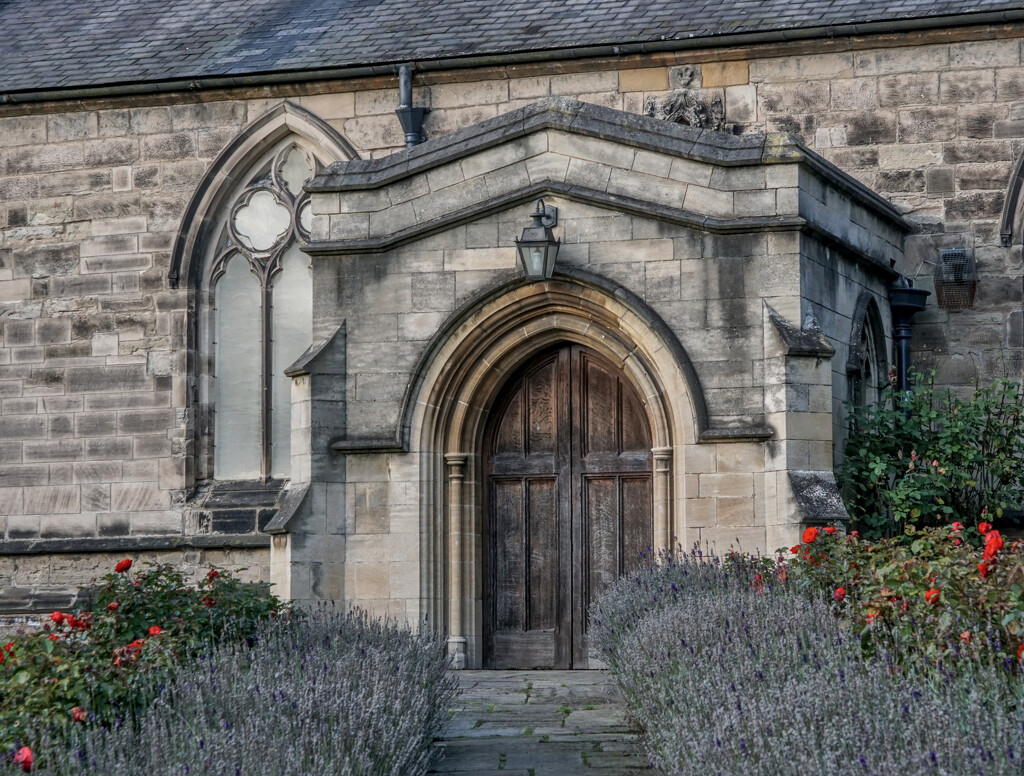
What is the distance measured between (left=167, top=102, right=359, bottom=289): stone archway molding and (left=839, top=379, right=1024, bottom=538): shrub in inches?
250

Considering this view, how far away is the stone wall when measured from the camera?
42.1ft

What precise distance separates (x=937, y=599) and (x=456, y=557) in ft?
17.6

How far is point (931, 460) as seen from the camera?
11.2 metres

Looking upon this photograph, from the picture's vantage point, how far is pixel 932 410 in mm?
11336

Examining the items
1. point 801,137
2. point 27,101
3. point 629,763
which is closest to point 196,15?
point 27,101

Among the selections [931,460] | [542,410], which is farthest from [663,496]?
[931,460]

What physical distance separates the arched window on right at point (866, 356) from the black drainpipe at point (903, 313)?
0.32 m

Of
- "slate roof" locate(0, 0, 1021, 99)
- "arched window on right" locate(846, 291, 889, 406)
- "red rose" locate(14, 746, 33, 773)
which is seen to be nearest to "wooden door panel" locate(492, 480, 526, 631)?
"arched window on right" locate(846, 291, 889, 406)

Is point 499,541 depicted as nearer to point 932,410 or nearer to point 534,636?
point 534,636

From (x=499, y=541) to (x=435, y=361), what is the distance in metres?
1.53

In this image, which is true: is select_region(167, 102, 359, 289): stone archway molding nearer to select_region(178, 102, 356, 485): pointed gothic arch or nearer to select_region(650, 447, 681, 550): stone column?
select_region(178, 102, 356, 485): pointed gothic arch

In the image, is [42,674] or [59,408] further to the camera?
[59,408]

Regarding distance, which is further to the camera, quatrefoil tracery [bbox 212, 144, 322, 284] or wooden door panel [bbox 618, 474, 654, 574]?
quatrefoil tracery [bbox 212, 144, 322, 284]

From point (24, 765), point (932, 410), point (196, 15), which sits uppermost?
point (196, 15)
